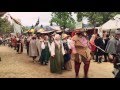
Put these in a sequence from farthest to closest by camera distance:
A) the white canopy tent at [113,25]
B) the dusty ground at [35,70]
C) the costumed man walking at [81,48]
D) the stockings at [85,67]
Result: 1. the white canopy tent at [113,25]
2. the dusty ground at [35,70]
3. the stockings at [85,67]
4. the costumed man walking at [81,48]

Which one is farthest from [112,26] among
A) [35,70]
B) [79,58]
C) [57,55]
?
[35,70]

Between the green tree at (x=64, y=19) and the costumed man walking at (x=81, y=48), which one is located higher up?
the green tree at (x=64, y=19)

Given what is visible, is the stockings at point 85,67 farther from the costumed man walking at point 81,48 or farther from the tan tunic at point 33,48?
the tan tunic at point 33,48

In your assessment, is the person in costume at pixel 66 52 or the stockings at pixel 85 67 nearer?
the stockings at pixel 85 67

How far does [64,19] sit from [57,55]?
1.45 m

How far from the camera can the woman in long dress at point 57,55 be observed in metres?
8.20

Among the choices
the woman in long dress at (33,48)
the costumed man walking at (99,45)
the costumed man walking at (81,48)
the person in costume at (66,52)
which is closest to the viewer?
the costumed man walking at (81,48)

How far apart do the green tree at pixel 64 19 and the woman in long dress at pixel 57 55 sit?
2.31ft

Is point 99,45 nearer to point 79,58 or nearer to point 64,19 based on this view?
point 64,19

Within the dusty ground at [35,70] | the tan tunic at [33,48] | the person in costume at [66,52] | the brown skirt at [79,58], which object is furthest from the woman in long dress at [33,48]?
the brown skirt at [79,58]

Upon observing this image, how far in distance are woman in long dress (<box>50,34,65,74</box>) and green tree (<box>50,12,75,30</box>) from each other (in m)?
0.70

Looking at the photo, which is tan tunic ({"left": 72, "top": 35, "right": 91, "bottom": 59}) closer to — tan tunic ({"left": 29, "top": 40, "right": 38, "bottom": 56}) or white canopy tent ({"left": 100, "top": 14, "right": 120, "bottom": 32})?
white canopy tent ({"left": 100, "top": 14, "right": 120, "bottom": 32})
